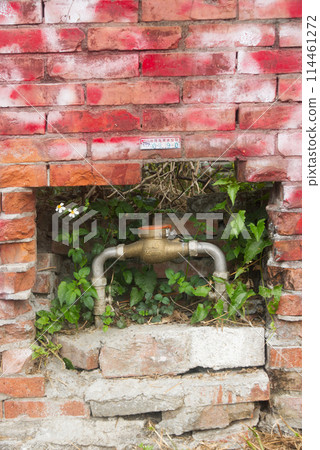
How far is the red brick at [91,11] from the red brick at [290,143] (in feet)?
2.33

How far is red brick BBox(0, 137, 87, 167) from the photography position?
1.72 metres

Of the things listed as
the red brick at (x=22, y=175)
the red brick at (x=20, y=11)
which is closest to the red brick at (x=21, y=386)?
the red brick at (x=22, y=175)

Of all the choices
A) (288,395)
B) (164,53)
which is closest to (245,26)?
(164,53)

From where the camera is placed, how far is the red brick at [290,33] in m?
1.68

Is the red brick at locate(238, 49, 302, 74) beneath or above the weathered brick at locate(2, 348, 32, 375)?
above

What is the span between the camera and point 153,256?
193cm

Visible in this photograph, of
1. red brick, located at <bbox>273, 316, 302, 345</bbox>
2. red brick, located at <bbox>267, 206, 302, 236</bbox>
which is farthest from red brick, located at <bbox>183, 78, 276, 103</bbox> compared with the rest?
red brick, located at <bbox>273, 316, 302, 345</bbox>

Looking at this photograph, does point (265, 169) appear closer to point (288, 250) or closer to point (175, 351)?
point (288, 250)

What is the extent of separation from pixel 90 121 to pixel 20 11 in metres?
0.47

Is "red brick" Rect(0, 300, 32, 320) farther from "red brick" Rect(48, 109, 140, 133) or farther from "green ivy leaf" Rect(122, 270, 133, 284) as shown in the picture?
"red brick" Rect(48, 109, 140, 133)

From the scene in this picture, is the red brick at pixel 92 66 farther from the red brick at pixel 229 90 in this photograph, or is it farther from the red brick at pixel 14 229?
the red brick at pixel 14 229

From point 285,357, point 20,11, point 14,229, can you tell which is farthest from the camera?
point 285,357

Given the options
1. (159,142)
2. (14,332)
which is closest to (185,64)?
(159,142)

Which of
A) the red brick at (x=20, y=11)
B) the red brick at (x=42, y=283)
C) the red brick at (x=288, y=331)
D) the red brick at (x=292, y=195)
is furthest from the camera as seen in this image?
the red brick at (x=42, y=283)
